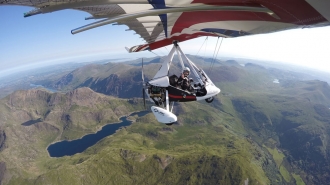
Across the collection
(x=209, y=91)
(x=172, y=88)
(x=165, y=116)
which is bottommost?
(x=165, y=116)

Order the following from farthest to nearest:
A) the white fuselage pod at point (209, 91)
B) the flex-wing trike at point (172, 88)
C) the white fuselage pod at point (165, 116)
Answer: the white fuselage pod at point (209, 91), the flex-wing trike at point (172, 88), the white fuselage pod at point (165, 116)

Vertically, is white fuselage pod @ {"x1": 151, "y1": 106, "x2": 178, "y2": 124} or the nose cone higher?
the nose cone

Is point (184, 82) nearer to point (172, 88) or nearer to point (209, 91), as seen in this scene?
point (172, 88)

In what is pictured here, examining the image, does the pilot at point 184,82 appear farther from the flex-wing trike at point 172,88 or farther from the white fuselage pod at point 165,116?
the white fuselage pod at point 165,116

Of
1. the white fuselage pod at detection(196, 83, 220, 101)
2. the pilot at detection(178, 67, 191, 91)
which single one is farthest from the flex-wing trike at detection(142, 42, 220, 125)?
the pilot at detection(178, 67, 191, 91)

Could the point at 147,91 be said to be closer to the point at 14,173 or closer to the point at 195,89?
the point at 195,89

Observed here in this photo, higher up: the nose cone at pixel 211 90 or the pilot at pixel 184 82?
the pilot at pixel 184 82

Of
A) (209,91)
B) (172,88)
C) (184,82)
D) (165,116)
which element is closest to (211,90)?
(209,91)

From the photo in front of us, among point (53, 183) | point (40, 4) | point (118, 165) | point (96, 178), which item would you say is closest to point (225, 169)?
point (118, 165)

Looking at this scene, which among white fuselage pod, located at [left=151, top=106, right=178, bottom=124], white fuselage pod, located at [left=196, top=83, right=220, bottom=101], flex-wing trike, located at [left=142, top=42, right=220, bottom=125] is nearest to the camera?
white fuselage pod, located at [left=151, top=106, right=178, bottom=124]

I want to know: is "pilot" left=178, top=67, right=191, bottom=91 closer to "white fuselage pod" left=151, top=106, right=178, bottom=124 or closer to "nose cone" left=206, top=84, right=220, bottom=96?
"nose cone" left=206, top=84, right=220, bottom=96

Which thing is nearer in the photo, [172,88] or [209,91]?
[172,88]

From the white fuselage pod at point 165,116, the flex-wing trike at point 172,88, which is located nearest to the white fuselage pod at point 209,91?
the flex-wing trike at point 172,88
